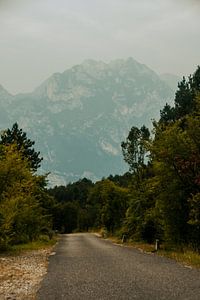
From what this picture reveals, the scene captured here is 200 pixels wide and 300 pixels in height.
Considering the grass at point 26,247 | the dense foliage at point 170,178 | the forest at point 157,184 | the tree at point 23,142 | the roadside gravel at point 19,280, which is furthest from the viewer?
the tree at point 23,142

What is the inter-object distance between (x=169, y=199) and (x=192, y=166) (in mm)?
3139

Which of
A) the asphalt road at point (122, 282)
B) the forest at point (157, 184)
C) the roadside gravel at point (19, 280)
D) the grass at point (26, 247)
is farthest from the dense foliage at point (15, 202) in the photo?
the asphalt road at point (122, 282)

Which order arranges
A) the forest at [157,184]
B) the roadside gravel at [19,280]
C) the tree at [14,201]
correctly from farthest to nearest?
the tree at [14,201]
the forest at [157,184]
the roadside gravel at [19,280]

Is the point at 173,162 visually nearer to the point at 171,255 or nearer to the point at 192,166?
the point at 192,166

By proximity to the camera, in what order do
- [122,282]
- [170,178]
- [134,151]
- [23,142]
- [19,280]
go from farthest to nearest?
1. [23,142]
2. [134,151]
3. [170,178]
4. [19,280]
5. [122,282]

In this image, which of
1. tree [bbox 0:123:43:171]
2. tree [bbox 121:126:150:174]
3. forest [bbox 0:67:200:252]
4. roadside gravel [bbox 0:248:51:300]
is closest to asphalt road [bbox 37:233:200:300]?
roadside gravel [bbox 0:248:51:300]

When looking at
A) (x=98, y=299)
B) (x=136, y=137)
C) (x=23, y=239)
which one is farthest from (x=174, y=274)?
(x=136, y=137)

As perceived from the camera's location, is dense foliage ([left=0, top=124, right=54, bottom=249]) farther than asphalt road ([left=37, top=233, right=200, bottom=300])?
Yes

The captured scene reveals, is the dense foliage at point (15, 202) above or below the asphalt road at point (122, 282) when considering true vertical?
above

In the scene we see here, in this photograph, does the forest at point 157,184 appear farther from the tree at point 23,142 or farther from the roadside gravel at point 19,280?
the roadside gravel at point 19,280

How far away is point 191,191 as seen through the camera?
31562mm

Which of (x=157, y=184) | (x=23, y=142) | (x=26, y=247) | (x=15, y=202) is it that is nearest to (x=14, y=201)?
(x=15, y=202)

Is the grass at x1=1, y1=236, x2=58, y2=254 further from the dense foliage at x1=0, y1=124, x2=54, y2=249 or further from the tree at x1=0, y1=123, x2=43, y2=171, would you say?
the tree at x1=0, y1=123, x2=43, y2=171

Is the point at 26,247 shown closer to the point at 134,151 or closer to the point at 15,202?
the point at 15,202
